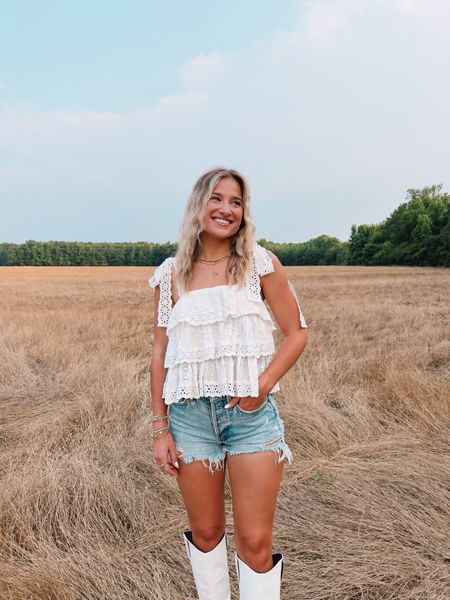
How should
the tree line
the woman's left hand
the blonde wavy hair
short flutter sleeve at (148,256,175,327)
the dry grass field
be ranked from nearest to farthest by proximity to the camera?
1. the woman's left hand
2. the blonde wavy hair
3. short flutter sleeve at (148,256,175,327)
4. the dry grass field
5. the tree line

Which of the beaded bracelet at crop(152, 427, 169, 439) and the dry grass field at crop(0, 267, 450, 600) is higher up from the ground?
the beaded bracelet at crop(152, 427, 169, 439)

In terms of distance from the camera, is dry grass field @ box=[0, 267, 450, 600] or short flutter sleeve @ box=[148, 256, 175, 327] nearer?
short flutter sleeve @ box=[148, 256, 175, 327]

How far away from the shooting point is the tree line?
59.6m

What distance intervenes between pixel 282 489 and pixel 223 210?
6.95 feet

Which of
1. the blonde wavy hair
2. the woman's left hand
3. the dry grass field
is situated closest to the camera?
the woman's left hand

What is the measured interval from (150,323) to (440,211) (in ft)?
204

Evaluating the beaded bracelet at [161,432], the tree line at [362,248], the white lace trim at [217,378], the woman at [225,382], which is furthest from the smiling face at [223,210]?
the tree line at [362,248]

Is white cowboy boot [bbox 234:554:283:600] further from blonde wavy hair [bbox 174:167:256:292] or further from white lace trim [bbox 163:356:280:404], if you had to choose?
blonde wavy hair [bbox 174:167:256:292]

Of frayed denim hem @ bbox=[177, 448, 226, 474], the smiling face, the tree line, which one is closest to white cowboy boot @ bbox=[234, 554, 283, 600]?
frayed denim hem @ bbox=[177, 448, 226, 474]

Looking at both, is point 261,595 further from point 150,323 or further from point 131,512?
point 150,323

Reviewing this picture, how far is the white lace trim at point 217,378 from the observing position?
1610 mm

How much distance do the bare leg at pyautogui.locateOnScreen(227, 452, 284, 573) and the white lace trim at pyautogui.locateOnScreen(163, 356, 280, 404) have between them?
24cm

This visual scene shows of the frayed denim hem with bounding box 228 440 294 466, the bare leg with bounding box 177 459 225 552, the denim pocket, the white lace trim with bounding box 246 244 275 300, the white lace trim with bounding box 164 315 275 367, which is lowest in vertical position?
the bare leg with bounding box 177 459 225 552

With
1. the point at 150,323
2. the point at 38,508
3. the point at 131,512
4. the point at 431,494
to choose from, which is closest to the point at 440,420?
the point at 431,494
